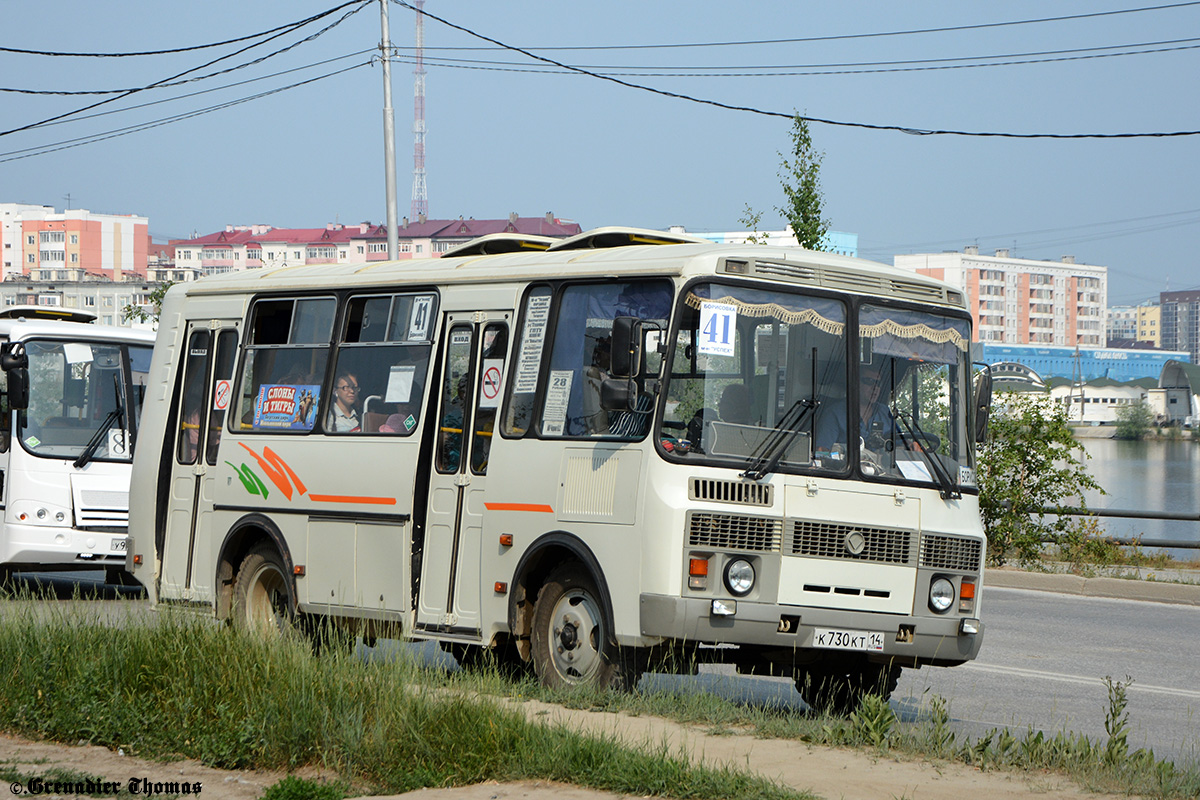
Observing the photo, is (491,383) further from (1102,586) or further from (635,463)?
(1102,586)

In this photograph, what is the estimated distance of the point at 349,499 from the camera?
10812 mm

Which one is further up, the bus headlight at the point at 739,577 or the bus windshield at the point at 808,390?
the bus windshield at the point at 808,390

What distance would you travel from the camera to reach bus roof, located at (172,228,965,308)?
8.98 m

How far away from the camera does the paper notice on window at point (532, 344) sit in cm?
978

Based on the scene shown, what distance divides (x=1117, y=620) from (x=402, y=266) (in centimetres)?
891

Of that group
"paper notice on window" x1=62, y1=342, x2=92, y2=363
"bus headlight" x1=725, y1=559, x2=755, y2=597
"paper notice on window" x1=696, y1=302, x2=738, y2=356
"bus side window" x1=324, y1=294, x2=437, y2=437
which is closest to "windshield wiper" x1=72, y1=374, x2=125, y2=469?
"paper notice on window" x1=62, y1=342, x2=92, y2=363

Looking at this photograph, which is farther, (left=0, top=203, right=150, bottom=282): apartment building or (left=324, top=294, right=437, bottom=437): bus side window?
(left=0, top=203, right=150, bottom=282): apartment building

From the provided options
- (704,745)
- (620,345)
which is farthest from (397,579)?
(704,745)

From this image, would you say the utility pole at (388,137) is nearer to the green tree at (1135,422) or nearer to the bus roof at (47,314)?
the bus roof at (47,314)

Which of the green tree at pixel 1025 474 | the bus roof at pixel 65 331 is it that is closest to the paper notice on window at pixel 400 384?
the bus roof at pixel 65 331

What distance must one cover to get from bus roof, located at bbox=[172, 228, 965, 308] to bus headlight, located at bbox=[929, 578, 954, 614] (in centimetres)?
182

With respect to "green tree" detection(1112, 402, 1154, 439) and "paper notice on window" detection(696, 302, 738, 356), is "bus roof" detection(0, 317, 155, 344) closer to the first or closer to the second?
"paper notice on window" detection(696, 302, 738, 356)

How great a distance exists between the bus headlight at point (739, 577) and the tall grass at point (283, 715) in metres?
1.84

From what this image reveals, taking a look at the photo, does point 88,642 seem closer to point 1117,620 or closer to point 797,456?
point 797,456
